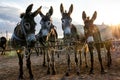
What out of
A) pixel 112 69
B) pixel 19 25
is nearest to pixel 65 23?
pixel 19 25

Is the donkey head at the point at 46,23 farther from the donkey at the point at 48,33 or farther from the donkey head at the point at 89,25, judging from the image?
the donkey head at the point at 89,25

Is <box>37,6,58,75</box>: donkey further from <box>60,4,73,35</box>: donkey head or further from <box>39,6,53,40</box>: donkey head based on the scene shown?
<box>60,4,73,35</box>: donkey head

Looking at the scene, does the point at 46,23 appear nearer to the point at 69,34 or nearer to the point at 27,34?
the point at 69,34

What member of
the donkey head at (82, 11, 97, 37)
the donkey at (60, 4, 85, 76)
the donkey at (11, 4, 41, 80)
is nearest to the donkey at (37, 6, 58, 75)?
the donkey at (60, 4, 85, 76)

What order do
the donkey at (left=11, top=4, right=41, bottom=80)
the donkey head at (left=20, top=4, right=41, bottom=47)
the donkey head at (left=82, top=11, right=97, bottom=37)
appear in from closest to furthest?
the donkey at (left=11, top=4, right=41, bottom=80)
the donkey head at (left=20, top=4, right=41, bottom=47)
the donkey head at (left=82, top=11, right=97, bottom=37)

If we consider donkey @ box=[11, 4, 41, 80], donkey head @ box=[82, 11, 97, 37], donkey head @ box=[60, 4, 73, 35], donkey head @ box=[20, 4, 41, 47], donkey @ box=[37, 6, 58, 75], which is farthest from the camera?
donkey @ box=[37, 6, 58, 75]

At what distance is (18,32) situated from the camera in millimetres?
15352

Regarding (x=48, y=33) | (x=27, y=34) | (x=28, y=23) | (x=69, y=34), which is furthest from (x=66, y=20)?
(x=27, y=34)

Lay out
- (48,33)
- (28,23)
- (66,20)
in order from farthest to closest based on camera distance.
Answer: (48,33), (66,20), (28,23)

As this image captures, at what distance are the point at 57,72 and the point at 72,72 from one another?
0.94 meters

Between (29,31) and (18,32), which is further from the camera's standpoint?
(18,32)

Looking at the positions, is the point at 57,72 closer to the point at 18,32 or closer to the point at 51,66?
the point at 51,66

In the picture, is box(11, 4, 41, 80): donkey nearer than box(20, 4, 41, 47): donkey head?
Yes

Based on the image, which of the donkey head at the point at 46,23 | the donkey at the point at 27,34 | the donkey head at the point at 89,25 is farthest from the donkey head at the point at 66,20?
the donkey at the point at 27,34
